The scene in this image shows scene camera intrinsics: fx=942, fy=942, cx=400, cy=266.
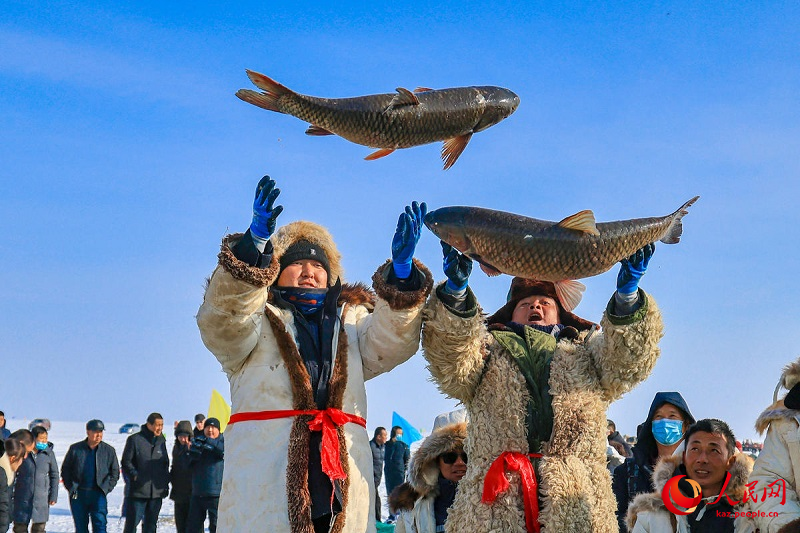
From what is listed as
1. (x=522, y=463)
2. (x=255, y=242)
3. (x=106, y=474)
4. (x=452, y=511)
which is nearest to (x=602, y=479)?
(x=522, y=463)

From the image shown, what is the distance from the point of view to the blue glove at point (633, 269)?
3.96 m

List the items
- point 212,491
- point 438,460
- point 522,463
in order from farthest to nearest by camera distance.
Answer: point 212,491 → point 438,460 → point 522,463

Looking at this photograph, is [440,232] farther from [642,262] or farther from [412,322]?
[642,262]

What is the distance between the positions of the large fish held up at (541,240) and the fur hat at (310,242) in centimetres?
82

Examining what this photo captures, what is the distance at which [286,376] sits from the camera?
4.04 m

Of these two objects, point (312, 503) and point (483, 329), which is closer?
point (312, 503)

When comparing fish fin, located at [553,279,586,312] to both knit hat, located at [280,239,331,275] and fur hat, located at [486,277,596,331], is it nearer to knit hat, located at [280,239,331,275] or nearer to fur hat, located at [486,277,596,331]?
fur hat, located at [486,277,596,331]

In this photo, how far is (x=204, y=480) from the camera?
1021 centimetres

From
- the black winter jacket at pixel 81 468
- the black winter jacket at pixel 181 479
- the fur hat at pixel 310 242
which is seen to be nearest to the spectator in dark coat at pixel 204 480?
the black winter jacket at pixel 181 479

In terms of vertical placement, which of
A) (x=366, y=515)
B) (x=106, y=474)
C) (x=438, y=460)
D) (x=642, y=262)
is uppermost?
(x=106, y=474)

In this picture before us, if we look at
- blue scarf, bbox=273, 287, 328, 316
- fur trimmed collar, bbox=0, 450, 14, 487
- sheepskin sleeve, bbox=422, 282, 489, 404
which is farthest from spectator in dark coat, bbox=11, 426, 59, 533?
sheepskin sleeve, bbox=422, 282, 489, 404

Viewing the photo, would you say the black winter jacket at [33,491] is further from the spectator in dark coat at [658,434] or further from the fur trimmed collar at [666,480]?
the fur trimmed collar at [666,480]

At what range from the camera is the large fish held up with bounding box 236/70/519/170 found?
346cm

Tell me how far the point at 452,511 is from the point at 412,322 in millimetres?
923
